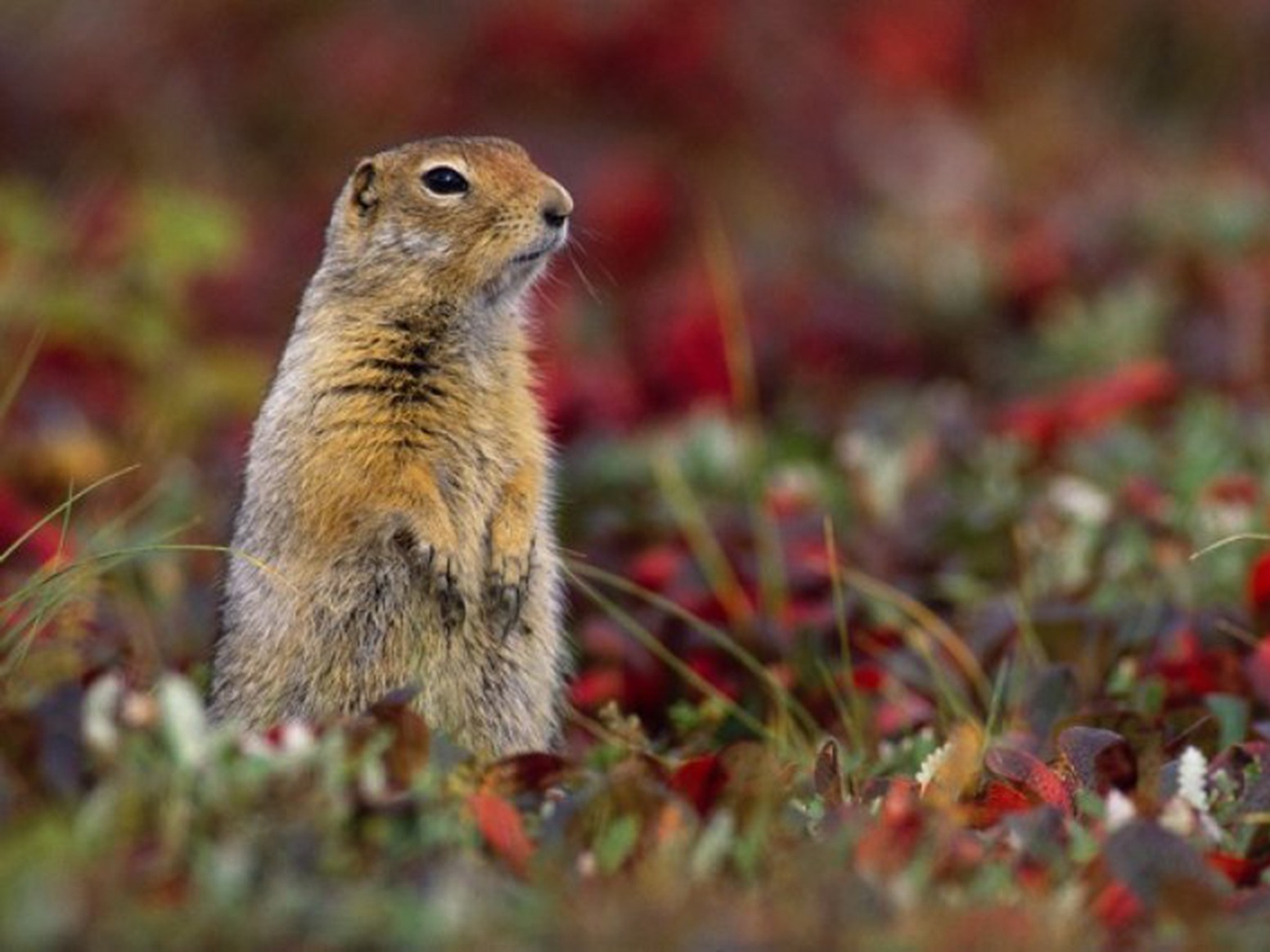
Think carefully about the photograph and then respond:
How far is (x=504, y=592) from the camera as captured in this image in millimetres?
4680

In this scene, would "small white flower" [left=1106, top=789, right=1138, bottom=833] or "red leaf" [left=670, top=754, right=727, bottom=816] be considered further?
"red leaf" [left=670, top=754, right=727, bottom=816]

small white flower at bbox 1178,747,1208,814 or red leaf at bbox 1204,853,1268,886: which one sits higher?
red leaf at bbox 1204,853,1268,886

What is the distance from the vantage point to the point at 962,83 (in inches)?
489

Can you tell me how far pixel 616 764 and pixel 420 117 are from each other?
310 inches

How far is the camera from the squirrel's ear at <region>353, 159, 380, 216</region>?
5.18 metres

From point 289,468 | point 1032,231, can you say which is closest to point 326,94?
point 1032,231

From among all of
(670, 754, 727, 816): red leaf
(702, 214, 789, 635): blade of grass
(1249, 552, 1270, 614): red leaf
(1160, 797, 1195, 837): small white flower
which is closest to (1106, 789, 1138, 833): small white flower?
(1160, 797, 1195, 837): small white flower

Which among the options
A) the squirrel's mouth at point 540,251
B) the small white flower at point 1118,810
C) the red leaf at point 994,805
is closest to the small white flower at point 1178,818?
the small white flower at point 1118,810

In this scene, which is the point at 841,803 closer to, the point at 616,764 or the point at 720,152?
the point at 616,764

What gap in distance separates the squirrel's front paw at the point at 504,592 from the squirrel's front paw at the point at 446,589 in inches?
2.7

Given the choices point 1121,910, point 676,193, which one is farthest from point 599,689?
point 676,193

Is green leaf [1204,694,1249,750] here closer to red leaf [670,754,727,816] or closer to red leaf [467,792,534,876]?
red leaf [670,754,727,816]

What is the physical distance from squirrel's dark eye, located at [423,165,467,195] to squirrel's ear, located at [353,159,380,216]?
15cm

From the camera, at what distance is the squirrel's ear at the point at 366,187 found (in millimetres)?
5180
